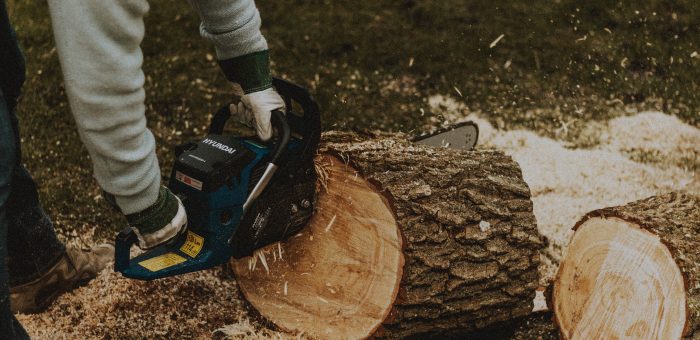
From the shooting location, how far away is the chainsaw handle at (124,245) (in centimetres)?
210

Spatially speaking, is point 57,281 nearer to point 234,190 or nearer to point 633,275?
point 234,190

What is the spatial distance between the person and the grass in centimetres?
109

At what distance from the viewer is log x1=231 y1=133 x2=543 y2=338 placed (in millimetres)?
2307

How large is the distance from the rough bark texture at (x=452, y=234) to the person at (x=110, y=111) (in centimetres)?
41

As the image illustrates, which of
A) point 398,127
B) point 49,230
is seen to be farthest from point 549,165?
point 49,230

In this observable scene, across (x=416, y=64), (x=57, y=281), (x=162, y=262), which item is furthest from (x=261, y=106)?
(x=416, y=64)

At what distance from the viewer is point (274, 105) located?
7.34 ft

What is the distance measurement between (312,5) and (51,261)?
3.26 meters

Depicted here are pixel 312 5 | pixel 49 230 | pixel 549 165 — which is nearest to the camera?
pixel 49 230

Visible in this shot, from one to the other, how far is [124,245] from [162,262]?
189 millimetres

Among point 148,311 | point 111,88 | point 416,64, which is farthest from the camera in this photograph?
point 416,64

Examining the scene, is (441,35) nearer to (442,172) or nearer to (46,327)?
(442,172)

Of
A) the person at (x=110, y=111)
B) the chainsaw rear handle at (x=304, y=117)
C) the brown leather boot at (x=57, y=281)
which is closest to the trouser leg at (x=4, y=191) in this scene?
the person at (x=110, y=111)

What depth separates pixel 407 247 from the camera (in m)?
2.26
